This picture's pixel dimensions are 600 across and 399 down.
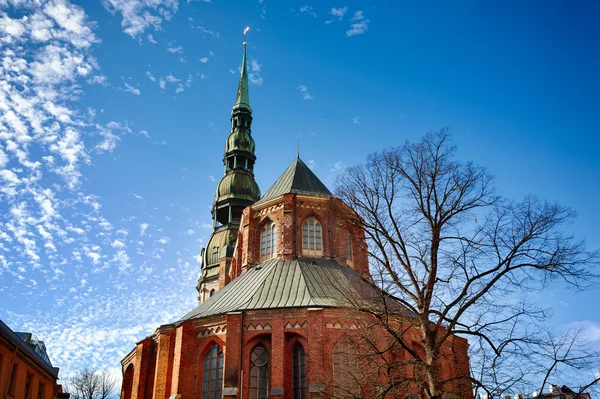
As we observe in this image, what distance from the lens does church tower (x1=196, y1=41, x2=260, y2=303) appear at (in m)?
50.8

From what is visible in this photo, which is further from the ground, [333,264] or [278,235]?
[278,235]

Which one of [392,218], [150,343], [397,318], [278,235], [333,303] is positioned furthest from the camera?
[278,235]

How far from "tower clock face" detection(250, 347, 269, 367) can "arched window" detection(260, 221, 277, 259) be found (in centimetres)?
785

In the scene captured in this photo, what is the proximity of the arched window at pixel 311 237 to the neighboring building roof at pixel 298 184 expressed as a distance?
180cm

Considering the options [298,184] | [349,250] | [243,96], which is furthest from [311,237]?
[243,96]

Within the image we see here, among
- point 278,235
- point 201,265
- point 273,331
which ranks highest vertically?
point 201,265

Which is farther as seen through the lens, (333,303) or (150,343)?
(150,343)

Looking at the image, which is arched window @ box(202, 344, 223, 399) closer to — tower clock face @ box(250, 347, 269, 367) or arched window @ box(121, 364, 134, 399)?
tower clock face @ box(250, 347, 269, 367)

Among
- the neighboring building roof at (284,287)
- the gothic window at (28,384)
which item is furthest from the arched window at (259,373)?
the gothic window at (28,384)

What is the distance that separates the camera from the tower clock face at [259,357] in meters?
24.2

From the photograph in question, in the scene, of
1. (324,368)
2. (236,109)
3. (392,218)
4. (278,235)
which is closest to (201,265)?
(236,109)

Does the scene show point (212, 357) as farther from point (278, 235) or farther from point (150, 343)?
point (278, 235)

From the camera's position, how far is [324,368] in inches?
890

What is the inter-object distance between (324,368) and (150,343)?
10.8 m
